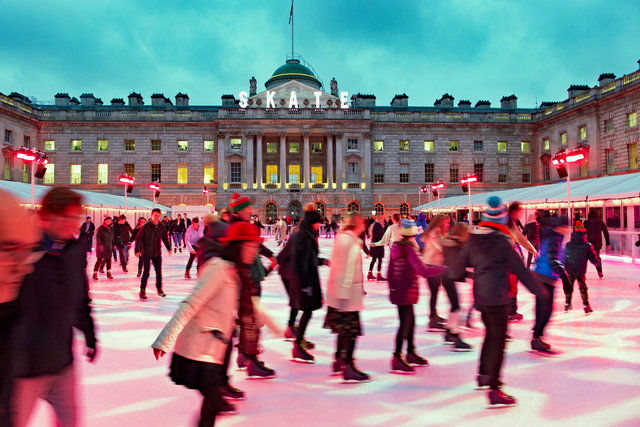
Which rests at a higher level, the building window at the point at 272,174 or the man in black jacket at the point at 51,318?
the building window at the point at 272,174

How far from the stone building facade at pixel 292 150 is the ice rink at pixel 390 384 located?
40.4 meters

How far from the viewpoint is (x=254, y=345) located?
3494 mm

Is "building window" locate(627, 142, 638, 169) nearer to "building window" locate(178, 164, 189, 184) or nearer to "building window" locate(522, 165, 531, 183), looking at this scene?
"building window" locate(522, 165, 531, 183)

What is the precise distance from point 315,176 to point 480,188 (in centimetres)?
1896

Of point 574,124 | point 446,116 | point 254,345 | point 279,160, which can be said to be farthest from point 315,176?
point 254,345

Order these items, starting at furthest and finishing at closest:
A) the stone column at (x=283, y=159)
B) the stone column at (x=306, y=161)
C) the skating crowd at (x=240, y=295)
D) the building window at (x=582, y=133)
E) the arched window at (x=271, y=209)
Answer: the stone column at (x=306, y=161), the stone column at (x=283, y=159), the arched window at (x=271, y=209), the building window at (x=582, y=133), the skating crowd at (x=240, y=295)

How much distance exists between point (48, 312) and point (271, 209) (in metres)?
45.2

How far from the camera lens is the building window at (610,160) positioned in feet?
117

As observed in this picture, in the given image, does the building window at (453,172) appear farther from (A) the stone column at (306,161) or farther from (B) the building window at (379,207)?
(A) the stone column at (306,161)

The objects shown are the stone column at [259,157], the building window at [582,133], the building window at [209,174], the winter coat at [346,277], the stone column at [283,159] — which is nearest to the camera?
the winter coat at [346,277]

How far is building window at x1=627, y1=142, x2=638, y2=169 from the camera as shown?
110ft

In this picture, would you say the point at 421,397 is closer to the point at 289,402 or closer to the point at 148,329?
the point at 289,402

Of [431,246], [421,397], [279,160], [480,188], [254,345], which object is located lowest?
[421,397]

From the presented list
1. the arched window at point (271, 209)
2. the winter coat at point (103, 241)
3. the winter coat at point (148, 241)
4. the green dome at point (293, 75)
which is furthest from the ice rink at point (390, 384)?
the green dome at point (293, 75)
